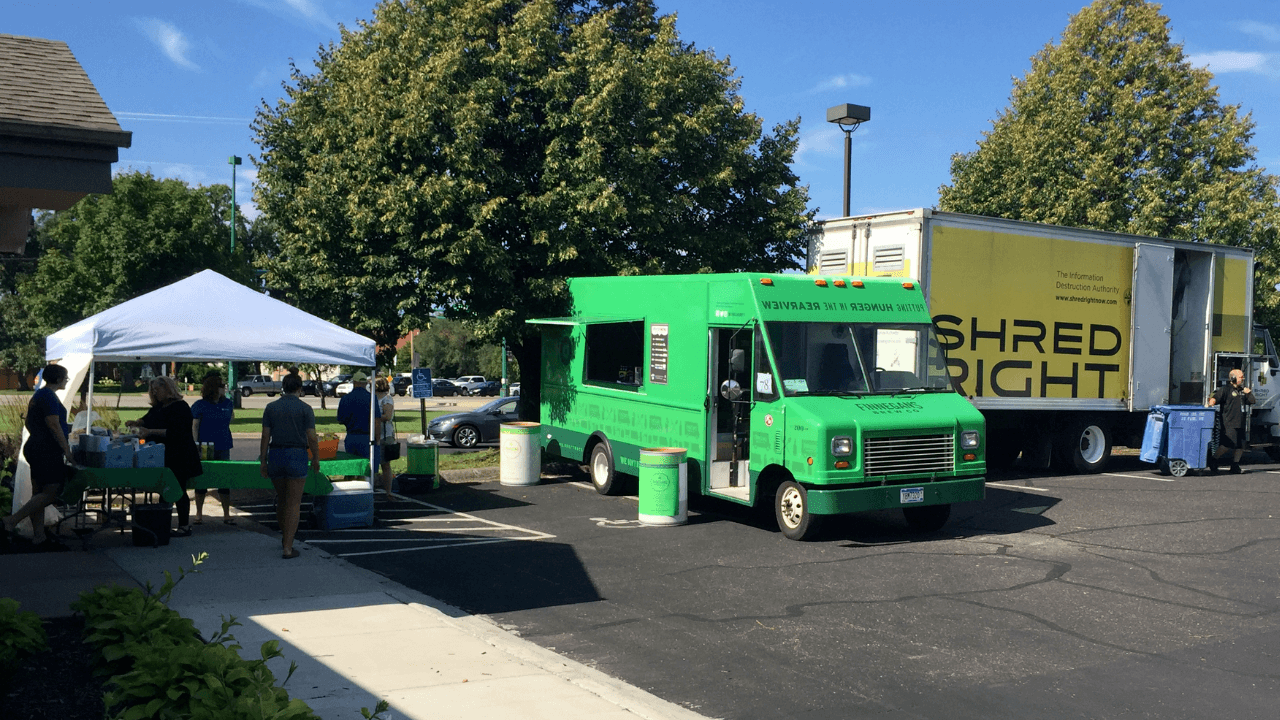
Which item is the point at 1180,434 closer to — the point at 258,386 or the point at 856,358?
the point at 856,358

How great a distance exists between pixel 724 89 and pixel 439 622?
16.2m

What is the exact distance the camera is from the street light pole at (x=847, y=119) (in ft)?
61.9

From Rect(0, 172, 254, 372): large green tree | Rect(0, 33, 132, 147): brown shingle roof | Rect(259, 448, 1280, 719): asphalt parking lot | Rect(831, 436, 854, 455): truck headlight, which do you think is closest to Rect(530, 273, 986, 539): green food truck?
Rect(831, 436, 854, 455): truck headlight

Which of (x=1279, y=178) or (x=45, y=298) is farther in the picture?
(x=45, y=298)

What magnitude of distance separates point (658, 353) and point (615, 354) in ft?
4.41

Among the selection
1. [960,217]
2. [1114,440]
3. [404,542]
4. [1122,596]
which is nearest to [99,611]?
[404,542]

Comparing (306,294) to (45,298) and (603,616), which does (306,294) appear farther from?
(45,298)

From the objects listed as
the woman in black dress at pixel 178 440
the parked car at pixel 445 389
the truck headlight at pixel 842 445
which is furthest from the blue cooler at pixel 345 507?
the parked car at pixel 445 389

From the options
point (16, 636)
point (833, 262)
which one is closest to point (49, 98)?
point (16, 636)

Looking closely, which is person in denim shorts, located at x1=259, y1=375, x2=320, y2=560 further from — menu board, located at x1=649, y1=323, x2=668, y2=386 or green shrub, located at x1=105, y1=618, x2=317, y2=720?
green shrub, located at x1=105, y1=618, x2=317, y2=720

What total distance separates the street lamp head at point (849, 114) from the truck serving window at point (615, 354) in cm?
675

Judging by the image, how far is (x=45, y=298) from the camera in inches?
1588

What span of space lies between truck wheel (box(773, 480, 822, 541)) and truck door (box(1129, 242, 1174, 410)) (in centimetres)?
870

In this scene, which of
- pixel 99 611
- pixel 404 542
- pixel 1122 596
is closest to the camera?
pixel 99 611
